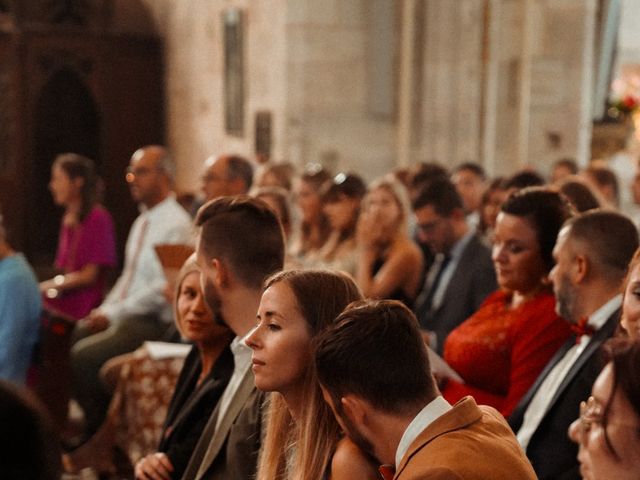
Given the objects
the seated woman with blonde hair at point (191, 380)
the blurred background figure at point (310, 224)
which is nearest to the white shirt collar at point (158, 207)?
the blurred background figure at point (310, 224)

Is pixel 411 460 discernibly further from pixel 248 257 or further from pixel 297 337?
pixel 248 257

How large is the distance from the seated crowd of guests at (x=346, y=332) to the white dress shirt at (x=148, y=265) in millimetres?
12

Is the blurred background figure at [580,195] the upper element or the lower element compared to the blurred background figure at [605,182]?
upper

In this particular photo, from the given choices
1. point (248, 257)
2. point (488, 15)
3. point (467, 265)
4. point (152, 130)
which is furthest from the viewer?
point (152, 130)

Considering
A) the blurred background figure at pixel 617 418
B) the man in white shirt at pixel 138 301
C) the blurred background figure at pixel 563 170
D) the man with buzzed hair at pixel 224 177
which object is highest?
the blurred background figure at pixel 617 418

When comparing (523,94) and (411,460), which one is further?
(523,94)

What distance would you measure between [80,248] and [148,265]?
31.8 inches

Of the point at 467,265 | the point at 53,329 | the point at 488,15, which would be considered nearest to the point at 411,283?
the point at 467,265

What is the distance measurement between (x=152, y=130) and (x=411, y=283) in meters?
7.09

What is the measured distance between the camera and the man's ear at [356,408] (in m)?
2.05

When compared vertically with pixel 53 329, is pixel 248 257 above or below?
above

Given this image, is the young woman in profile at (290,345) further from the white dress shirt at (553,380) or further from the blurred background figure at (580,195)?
the blurred background figure at (580,195)

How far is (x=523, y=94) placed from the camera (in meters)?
9.52

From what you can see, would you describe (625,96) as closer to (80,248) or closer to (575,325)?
(80,248)
